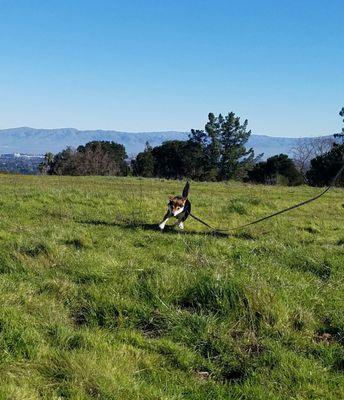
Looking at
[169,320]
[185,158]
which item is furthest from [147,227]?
[185,158]

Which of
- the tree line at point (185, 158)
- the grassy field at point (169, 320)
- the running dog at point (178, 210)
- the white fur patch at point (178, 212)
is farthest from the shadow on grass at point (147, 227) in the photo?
the tree line at point (185, 158)

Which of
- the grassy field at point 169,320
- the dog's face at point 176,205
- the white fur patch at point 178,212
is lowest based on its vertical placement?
the grassy field at point 169,320

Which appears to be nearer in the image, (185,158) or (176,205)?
(176,205)

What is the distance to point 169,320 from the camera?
5207 millimetres

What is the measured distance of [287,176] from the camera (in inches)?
2013

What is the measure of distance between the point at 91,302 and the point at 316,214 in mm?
12140

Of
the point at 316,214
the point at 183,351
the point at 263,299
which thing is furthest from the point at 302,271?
the point at 316,214

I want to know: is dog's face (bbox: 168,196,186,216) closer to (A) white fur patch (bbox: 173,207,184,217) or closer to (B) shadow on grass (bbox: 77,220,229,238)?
(A) white fur patch (bbox: 173,207,184,217)

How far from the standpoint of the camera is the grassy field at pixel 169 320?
401 centimetres

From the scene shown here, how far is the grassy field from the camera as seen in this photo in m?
4.01

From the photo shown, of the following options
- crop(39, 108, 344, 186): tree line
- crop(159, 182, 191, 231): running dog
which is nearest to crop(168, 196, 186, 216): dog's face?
crop(159, 182, 191, 231): running dog

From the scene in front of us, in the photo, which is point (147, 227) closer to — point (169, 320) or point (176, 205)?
point (176, 205)

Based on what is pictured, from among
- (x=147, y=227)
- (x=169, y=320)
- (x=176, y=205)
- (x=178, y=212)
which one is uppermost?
(x=176, y=205)

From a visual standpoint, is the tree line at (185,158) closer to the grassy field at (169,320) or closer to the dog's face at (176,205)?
the dog's face at (176,205)
